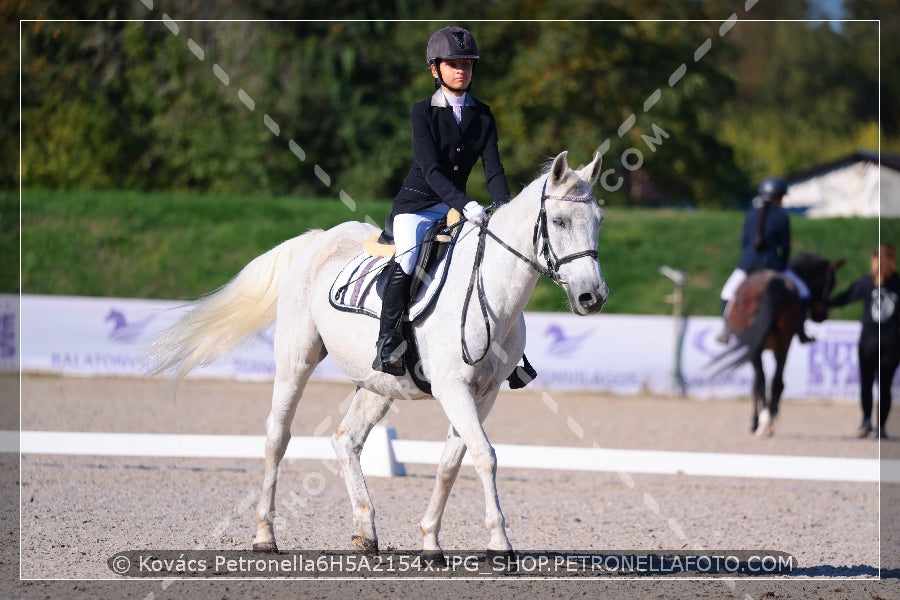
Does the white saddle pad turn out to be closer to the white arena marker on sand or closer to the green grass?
the white arena marker on sand

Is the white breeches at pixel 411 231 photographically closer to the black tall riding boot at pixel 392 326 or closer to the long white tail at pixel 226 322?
the black tall riding boot at pixel 392 326

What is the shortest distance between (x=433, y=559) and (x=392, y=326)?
1111mm

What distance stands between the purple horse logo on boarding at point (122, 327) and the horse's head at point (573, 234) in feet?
39.5

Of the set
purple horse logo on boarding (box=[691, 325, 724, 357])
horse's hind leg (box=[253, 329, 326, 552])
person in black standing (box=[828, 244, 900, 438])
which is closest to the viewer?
horse's hind leg (box=[253, 329, 326, 552])

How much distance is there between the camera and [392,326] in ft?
16.8

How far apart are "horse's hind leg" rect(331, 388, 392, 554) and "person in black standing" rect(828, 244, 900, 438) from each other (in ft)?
24.6

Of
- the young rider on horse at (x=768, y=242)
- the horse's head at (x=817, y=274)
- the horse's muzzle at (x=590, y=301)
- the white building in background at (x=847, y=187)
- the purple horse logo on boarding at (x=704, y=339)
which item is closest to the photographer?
the horse's muzzle at (x=590, y=301)

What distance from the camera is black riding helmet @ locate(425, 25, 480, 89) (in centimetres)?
509

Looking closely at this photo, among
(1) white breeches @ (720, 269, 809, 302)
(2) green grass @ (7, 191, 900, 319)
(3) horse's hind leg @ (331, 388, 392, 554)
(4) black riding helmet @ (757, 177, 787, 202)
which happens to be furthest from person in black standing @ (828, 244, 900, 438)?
(3) horse's hind leg @ (331, 388, 392, 554)

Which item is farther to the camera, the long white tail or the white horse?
the long white tail

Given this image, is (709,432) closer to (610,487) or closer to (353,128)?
(610,487)

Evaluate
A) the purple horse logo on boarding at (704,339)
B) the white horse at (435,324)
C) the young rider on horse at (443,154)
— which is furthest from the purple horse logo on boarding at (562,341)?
the young rider on horse at (443,154)

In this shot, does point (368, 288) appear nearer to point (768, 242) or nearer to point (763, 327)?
point (763, 327)

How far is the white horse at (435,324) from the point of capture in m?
4.64
